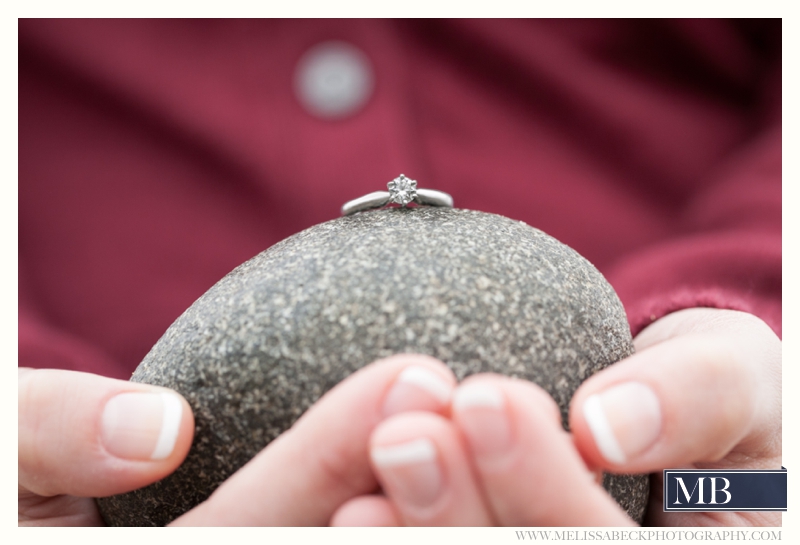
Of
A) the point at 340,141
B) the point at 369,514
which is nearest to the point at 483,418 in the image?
the point at 369,514

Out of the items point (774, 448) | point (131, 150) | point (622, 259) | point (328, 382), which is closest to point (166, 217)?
point (131, 150)

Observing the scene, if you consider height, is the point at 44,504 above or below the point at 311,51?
below

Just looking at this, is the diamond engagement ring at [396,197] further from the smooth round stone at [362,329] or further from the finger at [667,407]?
the finger at [667,407]

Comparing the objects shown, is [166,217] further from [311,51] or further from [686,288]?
[686,288]

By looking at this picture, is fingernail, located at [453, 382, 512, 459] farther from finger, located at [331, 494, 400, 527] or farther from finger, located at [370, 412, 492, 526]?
finger, located at [331, 494, 400, 527]

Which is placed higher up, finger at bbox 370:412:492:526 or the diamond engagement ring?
the diamond engagement ring

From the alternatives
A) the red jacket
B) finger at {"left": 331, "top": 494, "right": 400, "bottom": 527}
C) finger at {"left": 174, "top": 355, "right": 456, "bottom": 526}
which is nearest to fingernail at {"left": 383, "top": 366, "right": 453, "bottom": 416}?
finger at {"left": 174, "top": 355, "right": 456, "bottom": 526}

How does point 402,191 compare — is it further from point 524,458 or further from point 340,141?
point 340,141

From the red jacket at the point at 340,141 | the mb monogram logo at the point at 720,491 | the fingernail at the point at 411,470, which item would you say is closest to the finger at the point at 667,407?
the mb monogram logo at the point at 720,491

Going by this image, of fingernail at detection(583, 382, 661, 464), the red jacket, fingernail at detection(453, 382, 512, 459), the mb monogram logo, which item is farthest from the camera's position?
the red jacket
